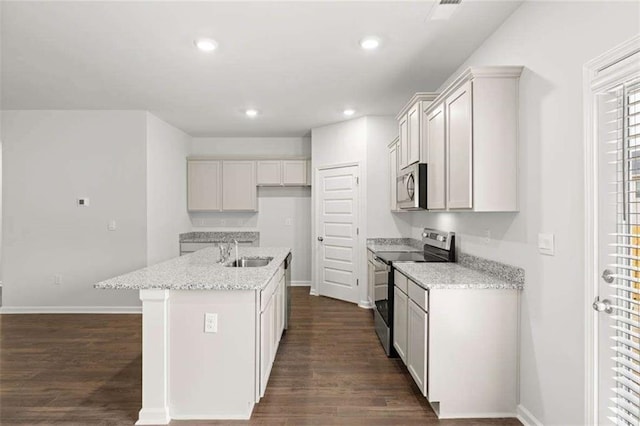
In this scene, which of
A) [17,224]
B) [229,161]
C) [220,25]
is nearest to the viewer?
[220,25]

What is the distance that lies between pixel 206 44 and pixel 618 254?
3005 millimetres

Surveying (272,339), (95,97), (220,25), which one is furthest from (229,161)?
(272,339)

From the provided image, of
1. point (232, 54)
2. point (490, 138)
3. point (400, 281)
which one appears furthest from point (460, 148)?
point (232, 54)

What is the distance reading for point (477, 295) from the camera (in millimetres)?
2150

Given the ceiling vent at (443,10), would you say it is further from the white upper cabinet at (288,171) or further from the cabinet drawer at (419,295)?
the white upper cabinet at (288,171)

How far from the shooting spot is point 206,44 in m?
2.64

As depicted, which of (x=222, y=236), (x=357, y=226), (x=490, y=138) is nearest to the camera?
(x=490, y=138)

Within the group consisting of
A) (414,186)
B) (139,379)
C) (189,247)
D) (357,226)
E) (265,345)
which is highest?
(414,186)

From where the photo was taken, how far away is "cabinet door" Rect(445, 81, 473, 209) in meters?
2.17

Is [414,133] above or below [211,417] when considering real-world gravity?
above

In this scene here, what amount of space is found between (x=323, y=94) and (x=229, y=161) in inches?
104

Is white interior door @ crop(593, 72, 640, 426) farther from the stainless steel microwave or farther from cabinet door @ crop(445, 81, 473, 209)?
the stainless steel microwave

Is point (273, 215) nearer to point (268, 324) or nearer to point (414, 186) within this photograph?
point (414, 186)

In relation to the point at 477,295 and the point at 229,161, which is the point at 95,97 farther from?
the point at 477,295
